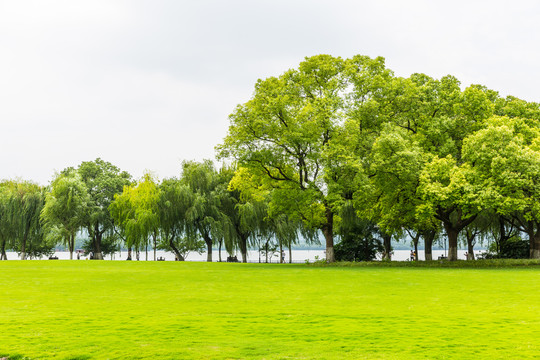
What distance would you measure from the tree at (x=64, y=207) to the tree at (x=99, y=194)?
1.79 meters

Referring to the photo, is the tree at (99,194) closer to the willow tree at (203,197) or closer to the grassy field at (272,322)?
the willow tree at (203,197)

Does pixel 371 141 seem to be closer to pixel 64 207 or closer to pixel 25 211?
pixel 64 207

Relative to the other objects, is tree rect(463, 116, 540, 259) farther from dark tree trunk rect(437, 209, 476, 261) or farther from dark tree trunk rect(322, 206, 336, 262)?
dark tree trunk rect(322, 206, 336, 262)

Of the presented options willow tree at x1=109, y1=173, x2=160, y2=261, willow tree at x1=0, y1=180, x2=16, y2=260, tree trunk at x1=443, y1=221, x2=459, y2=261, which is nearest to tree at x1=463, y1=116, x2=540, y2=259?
tree trunk at x1=443, y1=221, x2=459, y2=261

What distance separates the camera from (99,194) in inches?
2339

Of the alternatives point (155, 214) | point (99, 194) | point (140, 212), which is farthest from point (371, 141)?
point (99, 194)

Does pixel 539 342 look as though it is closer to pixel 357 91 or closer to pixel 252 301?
pixel 252 301

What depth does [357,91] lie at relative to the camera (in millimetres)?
39219

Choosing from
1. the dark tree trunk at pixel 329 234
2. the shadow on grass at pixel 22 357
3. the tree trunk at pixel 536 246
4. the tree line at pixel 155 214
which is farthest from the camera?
the tree line at pixel 155 214

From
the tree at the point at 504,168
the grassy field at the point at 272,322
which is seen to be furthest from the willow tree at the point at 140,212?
the tree at the point at 504,168

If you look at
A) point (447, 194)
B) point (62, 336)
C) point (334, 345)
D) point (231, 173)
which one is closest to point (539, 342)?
point (334, 345)

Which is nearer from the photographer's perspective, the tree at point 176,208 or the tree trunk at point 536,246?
the tree trunk at point 536,246

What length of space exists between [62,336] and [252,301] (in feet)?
21.5

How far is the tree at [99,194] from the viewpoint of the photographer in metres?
56.8
